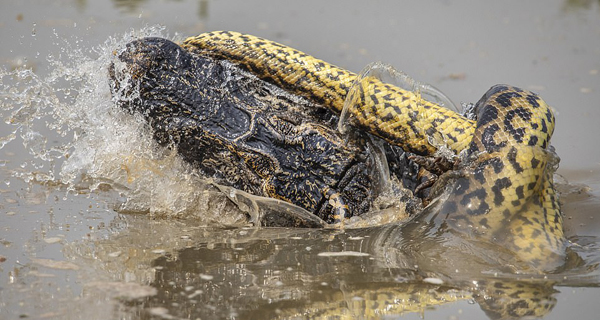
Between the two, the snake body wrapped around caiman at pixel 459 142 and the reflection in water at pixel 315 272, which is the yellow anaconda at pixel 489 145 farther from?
the reflection in water at pixel 315 272

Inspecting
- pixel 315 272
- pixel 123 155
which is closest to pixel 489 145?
pixel 315 272

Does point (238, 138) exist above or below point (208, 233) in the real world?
above

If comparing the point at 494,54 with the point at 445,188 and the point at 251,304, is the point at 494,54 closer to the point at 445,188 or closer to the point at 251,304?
the point at 445,188

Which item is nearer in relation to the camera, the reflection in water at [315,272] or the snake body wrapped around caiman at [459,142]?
the reflection in water at [315,272]

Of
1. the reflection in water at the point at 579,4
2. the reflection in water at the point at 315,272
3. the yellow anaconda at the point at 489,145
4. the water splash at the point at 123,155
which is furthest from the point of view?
the reflection in water at the point at 579,4

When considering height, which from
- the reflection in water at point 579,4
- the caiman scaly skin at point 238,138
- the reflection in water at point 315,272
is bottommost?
the reflection in water at point 315,272

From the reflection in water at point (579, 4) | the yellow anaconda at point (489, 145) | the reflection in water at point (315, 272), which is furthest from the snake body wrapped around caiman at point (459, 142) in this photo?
the reflection in water at point (579, 4)

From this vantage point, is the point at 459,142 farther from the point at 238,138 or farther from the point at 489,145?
the point at 238,138
